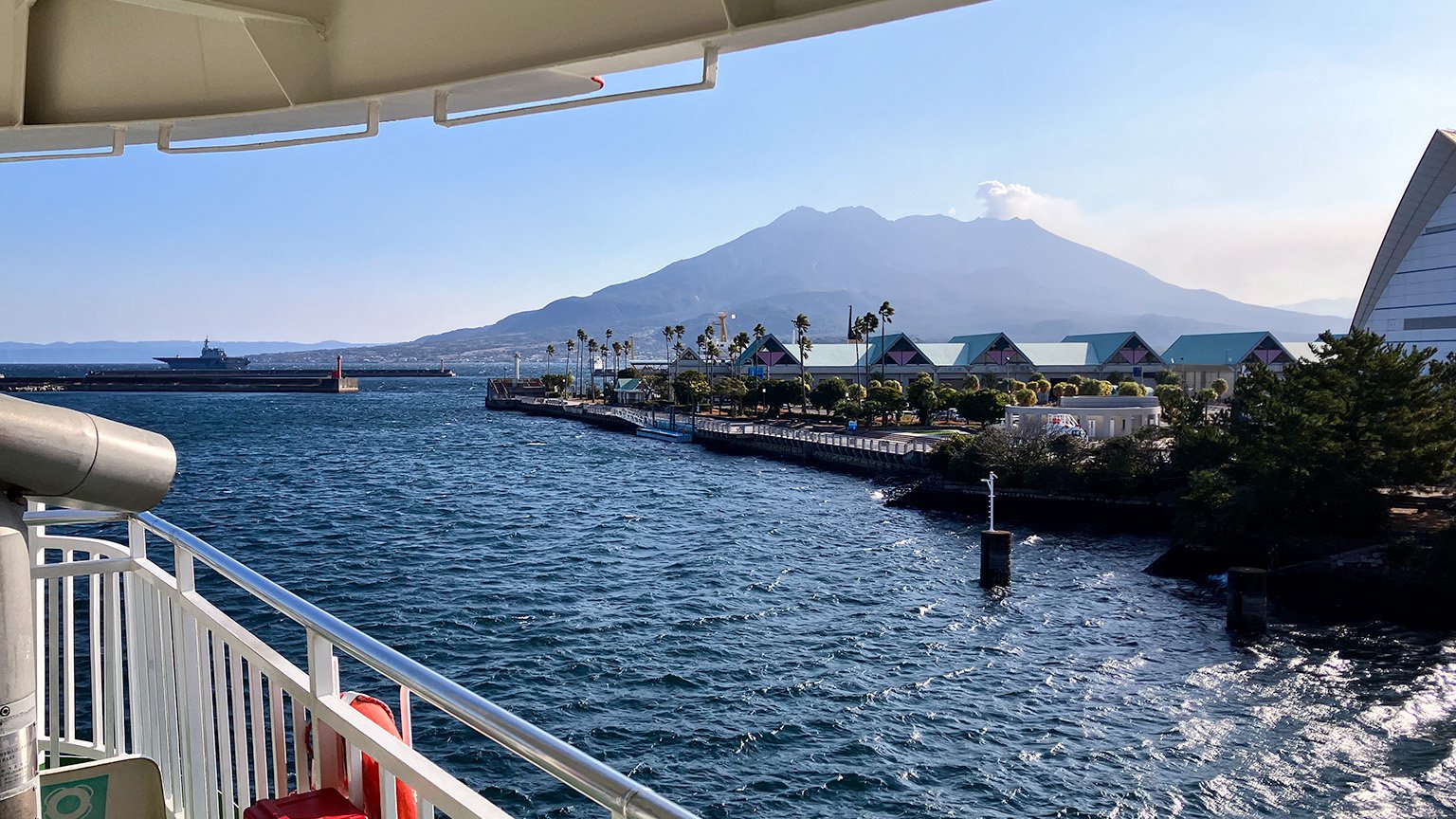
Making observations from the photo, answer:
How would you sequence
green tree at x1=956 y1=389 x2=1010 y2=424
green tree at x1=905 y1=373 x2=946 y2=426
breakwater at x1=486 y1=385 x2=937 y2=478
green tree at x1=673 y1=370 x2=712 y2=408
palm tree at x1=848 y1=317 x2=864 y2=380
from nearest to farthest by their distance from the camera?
breakwater at x1=486 y1=385 x2=937 y2=478 < green tree at x1=956 y1=389 x2=1010 y2=424 < green tree at x1=905 y1=373 x2=946 y2=426 < green tree at x1=673 y1=370 x2=712 y2=408 < palm tree at x1=848 y1=317 x2=864 y2=380

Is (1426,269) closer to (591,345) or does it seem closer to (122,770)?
(122,770)

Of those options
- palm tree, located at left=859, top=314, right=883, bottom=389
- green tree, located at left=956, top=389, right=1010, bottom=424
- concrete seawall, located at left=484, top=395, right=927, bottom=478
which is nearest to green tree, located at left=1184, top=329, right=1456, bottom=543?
concrete seawall, located at left=484, top=395, right=927, bottom=478

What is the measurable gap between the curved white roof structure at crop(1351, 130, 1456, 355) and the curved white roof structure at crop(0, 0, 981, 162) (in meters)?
64.5

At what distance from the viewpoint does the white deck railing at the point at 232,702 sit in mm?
1524

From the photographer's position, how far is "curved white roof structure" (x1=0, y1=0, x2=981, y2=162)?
118 inches

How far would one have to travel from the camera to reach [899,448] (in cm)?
4544

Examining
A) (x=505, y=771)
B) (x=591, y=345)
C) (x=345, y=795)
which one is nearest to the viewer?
(x=345, y=795)

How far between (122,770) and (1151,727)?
14.8 m

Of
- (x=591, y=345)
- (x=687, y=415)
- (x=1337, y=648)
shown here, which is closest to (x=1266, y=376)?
(x=1337, y=648)

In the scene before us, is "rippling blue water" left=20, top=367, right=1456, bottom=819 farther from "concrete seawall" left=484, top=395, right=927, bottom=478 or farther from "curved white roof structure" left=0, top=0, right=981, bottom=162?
"curved white roof structure" left=0, top=0, right=981, bottom=162

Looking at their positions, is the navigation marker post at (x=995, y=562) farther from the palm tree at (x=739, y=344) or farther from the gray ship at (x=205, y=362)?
the gray ship at (x=205, y=362)

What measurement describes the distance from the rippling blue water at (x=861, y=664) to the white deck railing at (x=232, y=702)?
955 centimetres

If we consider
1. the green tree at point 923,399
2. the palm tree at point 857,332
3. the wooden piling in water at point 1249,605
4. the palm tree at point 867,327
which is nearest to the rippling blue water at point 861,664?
the wooden piling in water at point 1249,605

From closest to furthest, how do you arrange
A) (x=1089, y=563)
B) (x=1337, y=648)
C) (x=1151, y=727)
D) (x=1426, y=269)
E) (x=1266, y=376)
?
(x=1151, y=727)
(x=1337, y=648)
(x=1089, y=563)
(x=1266, y=376)
(x=1426, y=269)
